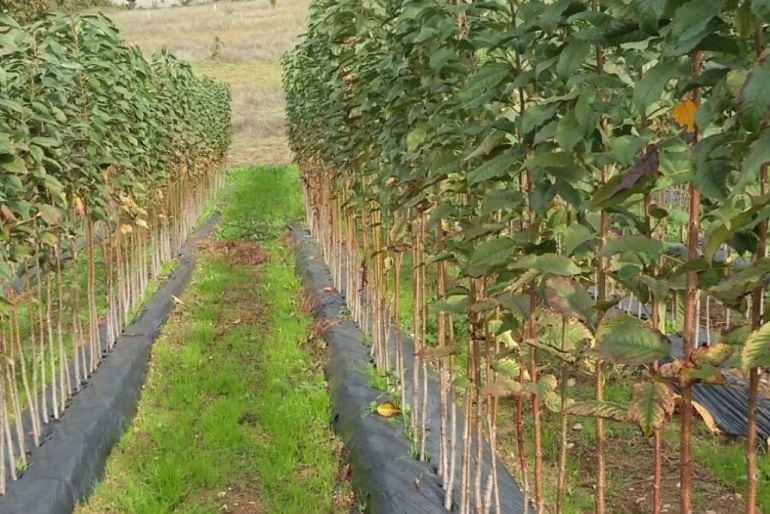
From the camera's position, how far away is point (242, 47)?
170ft

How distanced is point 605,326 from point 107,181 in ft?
16.9

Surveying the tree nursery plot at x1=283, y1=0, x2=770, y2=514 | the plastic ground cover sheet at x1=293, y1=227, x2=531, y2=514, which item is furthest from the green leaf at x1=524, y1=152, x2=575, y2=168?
the plastic ground cover sheet at x1=293, y1=227, x2=531, y2=514

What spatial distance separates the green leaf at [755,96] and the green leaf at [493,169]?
3.52ft

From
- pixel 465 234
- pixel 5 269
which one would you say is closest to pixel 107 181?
pixel 5 269

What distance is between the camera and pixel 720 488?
439 cm

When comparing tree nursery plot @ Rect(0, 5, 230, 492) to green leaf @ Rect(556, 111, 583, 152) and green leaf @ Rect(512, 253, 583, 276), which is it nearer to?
green leaf @ Rect(512, 253, 583, 276)

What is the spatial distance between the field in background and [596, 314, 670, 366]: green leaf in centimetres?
2674

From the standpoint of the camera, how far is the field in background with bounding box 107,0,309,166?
36.5m

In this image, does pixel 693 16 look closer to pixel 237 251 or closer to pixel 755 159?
pixel 755 159

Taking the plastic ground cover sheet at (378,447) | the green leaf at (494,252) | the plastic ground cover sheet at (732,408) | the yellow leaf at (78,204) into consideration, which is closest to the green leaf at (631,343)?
the green leaf at (494,252)

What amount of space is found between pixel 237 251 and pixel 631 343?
1091 centimetres

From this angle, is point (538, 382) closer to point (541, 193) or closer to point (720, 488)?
point (541, 193)

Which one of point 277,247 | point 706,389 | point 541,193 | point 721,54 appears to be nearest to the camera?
point 721,54

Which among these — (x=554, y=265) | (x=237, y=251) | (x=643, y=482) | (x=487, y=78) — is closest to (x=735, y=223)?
(x=554, y=265)
